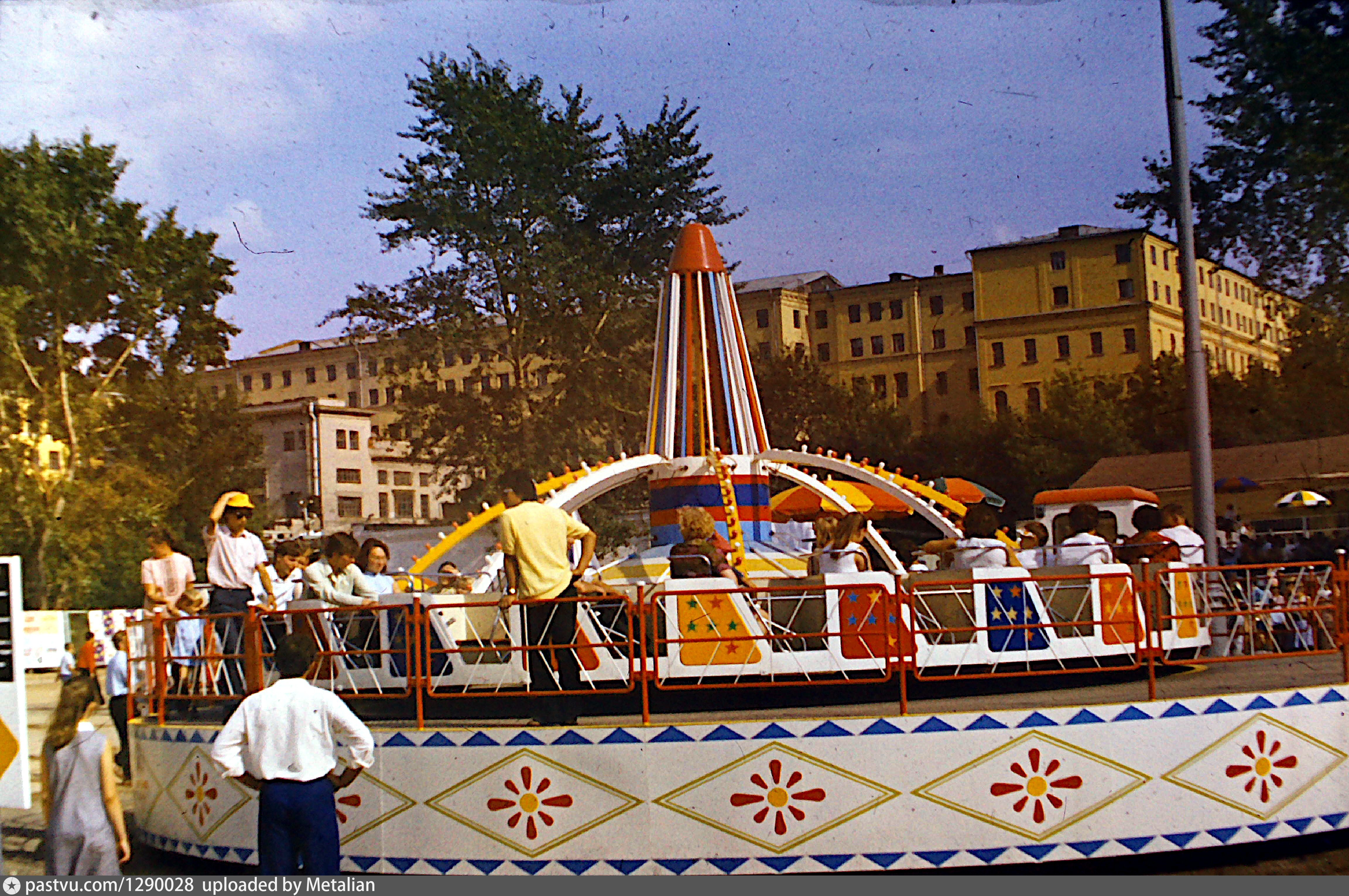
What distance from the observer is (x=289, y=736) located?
632 centimetres

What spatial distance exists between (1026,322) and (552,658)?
44.3 ft

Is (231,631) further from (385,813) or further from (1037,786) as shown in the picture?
(1037,786)

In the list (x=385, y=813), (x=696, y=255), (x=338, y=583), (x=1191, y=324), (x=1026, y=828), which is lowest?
(x=1026, y=828)

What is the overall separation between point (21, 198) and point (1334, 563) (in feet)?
68.2

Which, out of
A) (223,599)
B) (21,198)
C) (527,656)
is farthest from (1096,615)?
(21,198)

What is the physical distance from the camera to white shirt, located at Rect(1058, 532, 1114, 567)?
10781 mm

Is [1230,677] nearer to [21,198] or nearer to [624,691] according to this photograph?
[624,691]

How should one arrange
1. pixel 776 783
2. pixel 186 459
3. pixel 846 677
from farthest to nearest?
pixel 186 459, pixel 846 677, pixel 776 783

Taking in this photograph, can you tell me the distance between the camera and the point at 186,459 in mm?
→ 28906

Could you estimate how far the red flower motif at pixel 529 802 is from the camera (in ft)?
26.1

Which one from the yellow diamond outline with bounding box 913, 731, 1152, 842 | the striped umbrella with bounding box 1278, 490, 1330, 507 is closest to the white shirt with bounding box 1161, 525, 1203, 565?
the yellow diamond outline with bounding box 913, 731, 1152, 842

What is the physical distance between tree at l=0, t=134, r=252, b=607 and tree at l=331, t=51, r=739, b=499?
4.20 meters

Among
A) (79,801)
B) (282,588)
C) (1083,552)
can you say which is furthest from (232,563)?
(1083,552)

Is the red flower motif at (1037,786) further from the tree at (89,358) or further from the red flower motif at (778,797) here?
the tree at (89,358)
